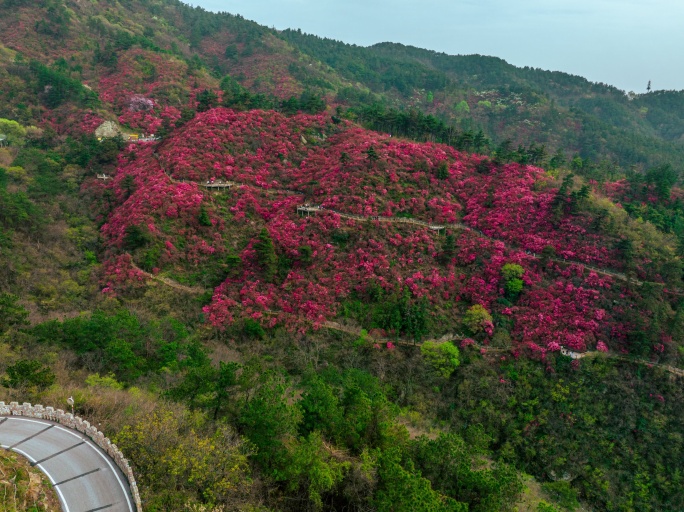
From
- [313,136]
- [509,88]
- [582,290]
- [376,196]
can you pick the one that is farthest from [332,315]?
[509,88]

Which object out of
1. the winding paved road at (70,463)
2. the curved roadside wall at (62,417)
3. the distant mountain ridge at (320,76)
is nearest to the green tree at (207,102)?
the distant mountain ridge at (320,76)

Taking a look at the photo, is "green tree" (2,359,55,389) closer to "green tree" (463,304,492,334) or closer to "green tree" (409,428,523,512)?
"green tree" (409,428,523,512)

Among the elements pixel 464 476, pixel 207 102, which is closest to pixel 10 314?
pixel 464 476

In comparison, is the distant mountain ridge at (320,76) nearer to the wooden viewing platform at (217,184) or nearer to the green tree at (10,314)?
the wooden viewing platform at (217,184)

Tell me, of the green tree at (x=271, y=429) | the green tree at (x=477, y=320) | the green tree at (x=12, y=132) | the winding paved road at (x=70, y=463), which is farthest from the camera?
the green tree at (x=12, y=132)

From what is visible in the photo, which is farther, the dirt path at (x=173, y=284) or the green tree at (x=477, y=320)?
the dirt path at (x=173, y=284)

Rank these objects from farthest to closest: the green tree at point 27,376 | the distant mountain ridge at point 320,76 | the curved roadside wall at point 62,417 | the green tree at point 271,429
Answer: the distant mountain ridge at point 320,76, the green tree at point 27,376, the green tree at point 271,429, the curved roadside wall at point 62,417

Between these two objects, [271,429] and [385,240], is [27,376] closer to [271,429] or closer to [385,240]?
[271,429]
